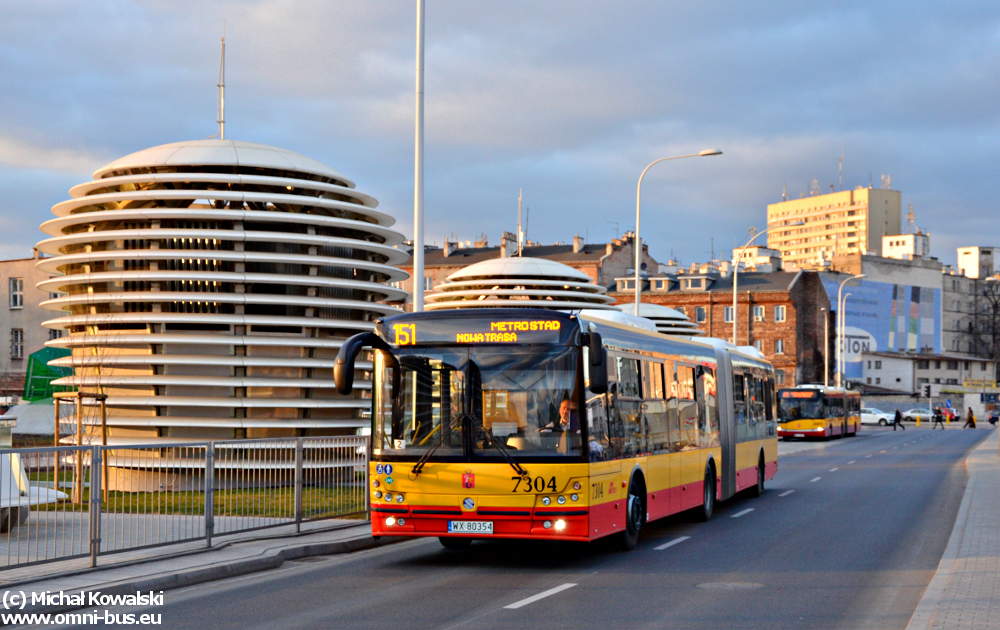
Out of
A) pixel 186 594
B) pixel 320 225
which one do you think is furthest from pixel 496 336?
pixel 320 225

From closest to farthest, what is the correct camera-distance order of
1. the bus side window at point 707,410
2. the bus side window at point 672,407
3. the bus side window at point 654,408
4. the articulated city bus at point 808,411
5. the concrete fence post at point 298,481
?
1. the concrete fence post at point 298,481
2. the bus side window at point 654,408
3. the bus side window at point 672,407
4. the bus side window at point 707,410
5. the articulated city bus at point 808,411

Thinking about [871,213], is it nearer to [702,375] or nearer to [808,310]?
[808,310]

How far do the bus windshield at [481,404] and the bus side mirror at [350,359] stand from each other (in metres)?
0.13

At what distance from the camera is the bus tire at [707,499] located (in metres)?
18.4

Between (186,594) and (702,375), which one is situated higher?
(702,375)

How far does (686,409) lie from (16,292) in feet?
244

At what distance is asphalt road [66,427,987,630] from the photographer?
31.8 feet

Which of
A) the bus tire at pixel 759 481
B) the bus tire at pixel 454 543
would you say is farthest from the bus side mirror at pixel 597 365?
the bus tire at pixel 759 481

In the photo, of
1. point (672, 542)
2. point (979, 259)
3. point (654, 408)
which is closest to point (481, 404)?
point (654, 408)

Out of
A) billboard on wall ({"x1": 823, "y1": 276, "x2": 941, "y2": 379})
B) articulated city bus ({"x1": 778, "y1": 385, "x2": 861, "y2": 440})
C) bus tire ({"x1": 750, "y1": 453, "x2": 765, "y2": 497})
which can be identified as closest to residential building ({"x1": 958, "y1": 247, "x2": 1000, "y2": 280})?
billboard on wall ({"x1": 823, "y1": 276, "x2": 941, "y2": 379})

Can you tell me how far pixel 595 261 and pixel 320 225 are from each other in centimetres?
7778

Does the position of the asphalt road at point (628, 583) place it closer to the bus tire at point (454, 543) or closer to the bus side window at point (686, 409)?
the bus tire at point (454, 543)

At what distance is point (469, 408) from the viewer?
12875 millimetres

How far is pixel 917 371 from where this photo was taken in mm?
111562
